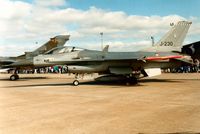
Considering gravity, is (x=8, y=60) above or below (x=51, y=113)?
above

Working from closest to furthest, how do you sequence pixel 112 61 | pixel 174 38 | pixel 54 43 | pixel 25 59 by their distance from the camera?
pixel 112 61
pixel 174 38
pixel 25 59
pixel 54 43

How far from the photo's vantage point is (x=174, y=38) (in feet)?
62.8

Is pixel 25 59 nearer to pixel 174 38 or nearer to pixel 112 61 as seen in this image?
pixel 112 61

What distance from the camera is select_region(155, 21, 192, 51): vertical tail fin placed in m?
19.0

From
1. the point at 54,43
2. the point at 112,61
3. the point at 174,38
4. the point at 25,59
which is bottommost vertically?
the point at 112,61

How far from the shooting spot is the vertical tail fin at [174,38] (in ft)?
62.5

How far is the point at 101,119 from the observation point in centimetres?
661

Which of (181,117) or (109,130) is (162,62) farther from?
(109,130)

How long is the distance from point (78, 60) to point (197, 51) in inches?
455

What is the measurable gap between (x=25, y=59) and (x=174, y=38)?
1231 centimetres

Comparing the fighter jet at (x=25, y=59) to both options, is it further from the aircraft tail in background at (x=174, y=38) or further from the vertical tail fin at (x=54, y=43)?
the aircraft tail in background at (x=174, y=38)

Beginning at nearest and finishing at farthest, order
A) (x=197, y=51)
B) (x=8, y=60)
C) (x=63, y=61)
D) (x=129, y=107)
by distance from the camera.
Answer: (x=129, y=107), (x=63, y=61), (x=197, y=51), (x=8, y=60)

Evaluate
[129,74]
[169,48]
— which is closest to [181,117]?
[129,74]

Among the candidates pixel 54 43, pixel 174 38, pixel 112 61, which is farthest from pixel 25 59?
pixel 174 38
